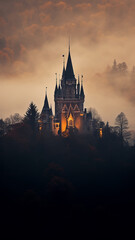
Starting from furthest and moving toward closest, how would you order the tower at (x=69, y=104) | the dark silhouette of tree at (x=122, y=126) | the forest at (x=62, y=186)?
the dark silhouette of tree at (x=122, y=126)
the tower at (x=69, y=104)
the forest at (x=62, y=186)

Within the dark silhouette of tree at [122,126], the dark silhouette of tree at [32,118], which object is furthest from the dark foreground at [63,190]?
the dark silhouette of tree at [122,126]

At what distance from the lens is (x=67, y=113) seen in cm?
8094

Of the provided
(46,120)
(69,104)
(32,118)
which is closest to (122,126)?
(69,104)

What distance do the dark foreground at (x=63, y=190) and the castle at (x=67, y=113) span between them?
13.1 meters

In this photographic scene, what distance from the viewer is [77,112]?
81.6 m

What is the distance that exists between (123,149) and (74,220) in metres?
30.3

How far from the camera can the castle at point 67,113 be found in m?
80.9

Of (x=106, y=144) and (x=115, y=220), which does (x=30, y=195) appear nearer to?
(x=115, y=220)

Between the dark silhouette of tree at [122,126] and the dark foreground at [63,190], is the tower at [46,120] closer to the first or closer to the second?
the dark foreground at [63,190]

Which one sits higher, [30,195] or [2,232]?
[30,195]

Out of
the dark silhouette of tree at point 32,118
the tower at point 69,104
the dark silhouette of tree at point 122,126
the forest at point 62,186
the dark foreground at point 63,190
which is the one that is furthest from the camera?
the dark silhouette of tree at point 122,126

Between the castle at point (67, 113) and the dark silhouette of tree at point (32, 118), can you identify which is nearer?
the dark silhouette of tree at point (32, 118)

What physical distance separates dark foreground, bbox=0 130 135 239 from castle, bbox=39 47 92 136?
1315 cm

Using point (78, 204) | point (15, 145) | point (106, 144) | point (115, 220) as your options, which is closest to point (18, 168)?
point (15, 145)
